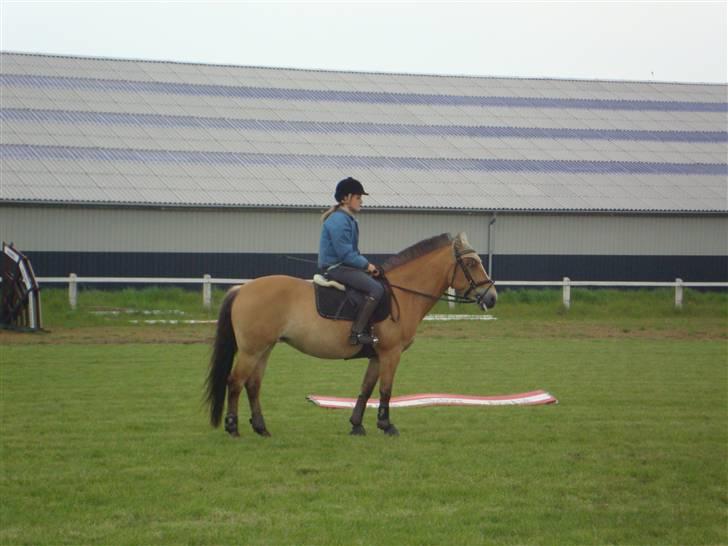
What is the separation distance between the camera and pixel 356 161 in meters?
38.1

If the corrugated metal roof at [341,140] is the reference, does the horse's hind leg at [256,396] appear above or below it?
below

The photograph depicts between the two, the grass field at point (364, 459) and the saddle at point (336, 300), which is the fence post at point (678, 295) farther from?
the saddle at point (336, 300)

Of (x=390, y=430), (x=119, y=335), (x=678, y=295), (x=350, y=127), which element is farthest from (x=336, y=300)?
(x=350, y=127)

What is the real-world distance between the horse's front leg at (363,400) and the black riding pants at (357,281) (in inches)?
30.9

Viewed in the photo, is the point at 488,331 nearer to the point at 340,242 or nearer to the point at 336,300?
the point at 336,300

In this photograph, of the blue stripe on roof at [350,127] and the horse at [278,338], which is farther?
the blue stripe on roof at [350,127]

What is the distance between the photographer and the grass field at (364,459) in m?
7.95

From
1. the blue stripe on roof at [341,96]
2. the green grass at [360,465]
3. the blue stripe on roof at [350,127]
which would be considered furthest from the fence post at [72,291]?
the blue stripe on roof at [341,96]

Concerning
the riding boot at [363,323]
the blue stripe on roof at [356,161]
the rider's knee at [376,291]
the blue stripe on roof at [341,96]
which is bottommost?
the riding boot at [363,323]

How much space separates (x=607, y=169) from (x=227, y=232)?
1449 centimetres

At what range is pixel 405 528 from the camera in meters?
7.88

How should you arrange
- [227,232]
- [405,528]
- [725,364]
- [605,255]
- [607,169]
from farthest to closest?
[607,169], [605,255], [227,232], [725,364], [405,528]

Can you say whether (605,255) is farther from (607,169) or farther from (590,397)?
(590,397)

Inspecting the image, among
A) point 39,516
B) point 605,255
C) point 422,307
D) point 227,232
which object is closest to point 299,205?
point 227,232
